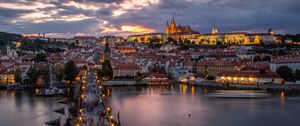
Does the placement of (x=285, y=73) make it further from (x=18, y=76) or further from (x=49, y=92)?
(x=18, y=76)

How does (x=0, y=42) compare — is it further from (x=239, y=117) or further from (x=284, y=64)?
(x=239, y=117)

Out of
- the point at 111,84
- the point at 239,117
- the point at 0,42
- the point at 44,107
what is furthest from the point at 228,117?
the point at 0,42

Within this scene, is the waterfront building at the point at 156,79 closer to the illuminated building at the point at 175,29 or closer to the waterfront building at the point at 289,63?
the waterfront building at the point at 289,63

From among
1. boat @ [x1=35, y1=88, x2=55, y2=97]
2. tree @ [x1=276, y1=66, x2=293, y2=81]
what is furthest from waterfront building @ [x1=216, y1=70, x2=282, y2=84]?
boat @ [x1=35, y1=88, x2=55, y2=97]

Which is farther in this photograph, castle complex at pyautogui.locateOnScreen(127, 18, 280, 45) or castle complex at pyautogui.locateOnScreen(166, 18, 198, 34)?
castle complex at pyautogui.locateOnScreen(166, 18, 198, 34)

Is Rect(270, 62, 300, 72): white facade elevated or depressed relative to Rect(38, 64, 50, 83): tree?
elevated

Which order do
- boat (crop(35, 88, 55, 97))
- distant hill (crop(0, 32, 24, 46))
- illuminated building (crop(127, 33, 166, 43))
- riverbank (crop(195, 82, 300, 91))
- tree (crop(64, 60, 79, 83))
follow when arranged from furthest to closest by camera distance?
illuminated building (crop(127, 33, 166, 43)) → distant hill (crop(0, 32, 24, 46)) → tree (crop(64, 60, 79, 83)) → riverbank (crop(195, 82, 300, 91)) → boat (crop(35, 88, 55, 97))

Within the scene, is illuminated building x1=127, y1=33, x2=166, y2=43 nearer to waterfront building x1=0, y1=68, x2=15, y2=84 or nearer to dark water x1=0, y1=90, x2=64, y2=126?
waterfront building x1=0, y1=68, x2=15, y2=84
